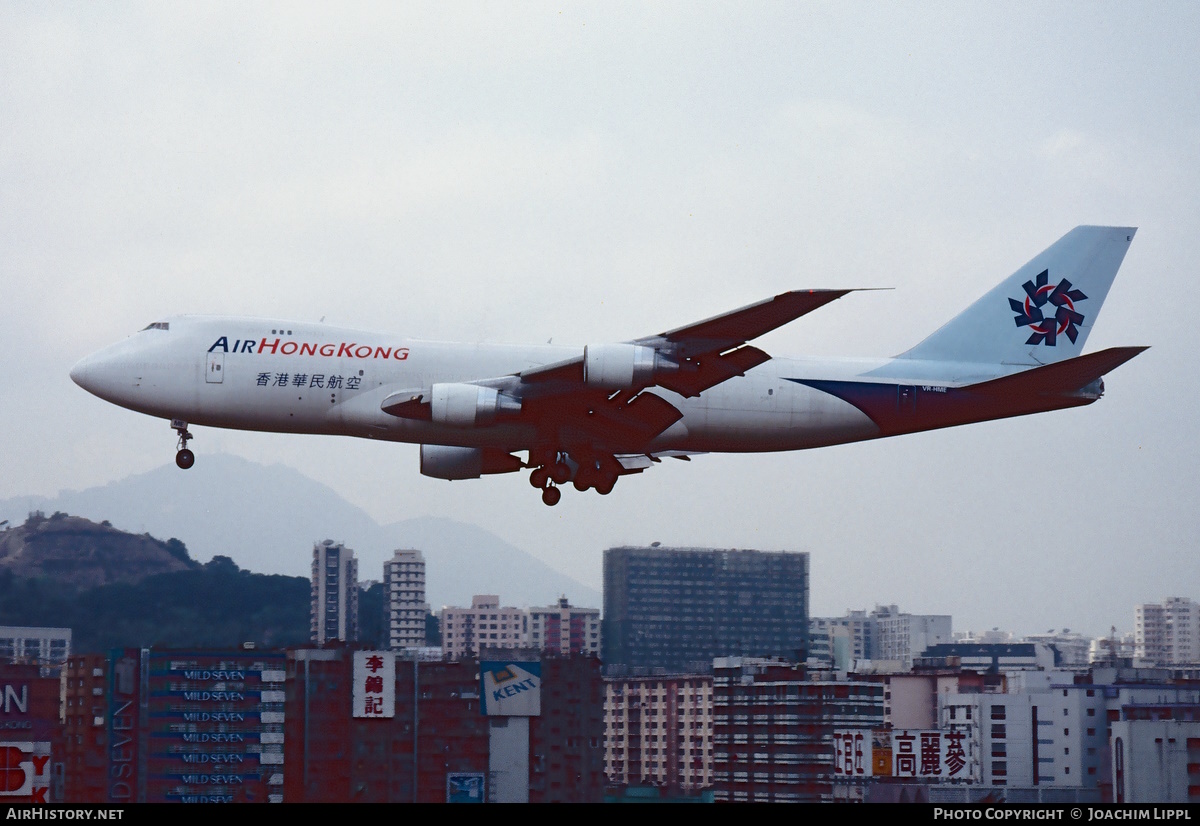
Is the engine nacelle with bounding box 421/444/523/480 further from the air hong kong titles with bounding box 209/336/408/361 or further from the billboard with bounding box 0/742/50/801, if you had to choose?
the billboard with bounding box 0/742/50/801

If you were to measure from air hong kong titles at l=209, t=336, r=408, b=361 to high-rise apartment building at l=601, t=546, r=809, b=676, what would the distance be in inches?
1159

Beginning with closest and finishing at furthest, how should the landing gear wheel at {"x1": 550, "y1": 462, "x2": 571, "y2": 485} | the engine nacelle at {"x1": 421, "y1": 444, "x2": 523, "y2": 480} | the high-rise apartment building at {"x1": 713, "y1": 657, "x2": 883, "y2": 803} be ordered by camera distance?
the landing gear wheel at {"x1": 550, "y1": 462, "x2": 571, "y2": 485}
the engine nacelle at {"x1": 421, "y1": 444, "x2": 523, "y2": 480}
the high-rise apartment building at {"x1": 713, "y1": 657, "x2": 883, "y2": 803}

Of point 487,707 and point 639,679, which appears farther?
point 639,679

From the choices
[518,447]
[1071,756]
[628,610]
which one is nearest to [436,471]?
[518,447]

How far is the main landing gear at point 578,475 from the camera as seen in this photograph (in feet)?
116

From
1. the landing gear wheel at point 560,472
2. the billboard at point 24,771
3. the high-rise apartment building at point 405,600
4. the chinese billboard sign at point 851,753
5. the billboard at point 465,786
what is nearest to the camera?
the landing gear wheel at point 560,472

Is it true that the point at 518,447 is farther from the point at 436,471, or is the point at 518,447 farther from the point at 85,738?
the point at 85,738

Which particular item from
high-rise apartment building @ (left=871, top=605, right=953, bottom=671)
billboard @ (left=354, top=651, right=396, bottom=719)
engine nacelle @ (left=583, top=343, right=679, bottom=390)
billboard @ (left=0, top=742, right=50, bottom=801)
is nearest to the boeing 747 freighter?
engine nacelle @ (left=583, top=343, right=679, bottom=390)

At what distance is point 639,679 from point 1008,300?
111ft

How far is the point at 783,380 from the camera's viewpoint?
1341 inches

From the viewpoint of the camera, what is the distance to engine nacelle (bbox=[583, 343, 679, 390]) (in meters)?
31.1

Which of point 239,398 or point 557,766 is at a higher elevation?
point 239,398

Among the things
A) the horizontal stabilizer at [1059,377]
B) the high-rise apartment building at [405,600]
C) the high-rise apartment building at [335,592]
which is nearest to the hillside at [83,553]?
the high-rise apartment building at [335,592]

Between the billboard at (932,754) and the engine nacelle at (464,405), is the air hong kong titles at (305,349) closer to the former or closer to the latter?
the engine nacelle at (464,405)
